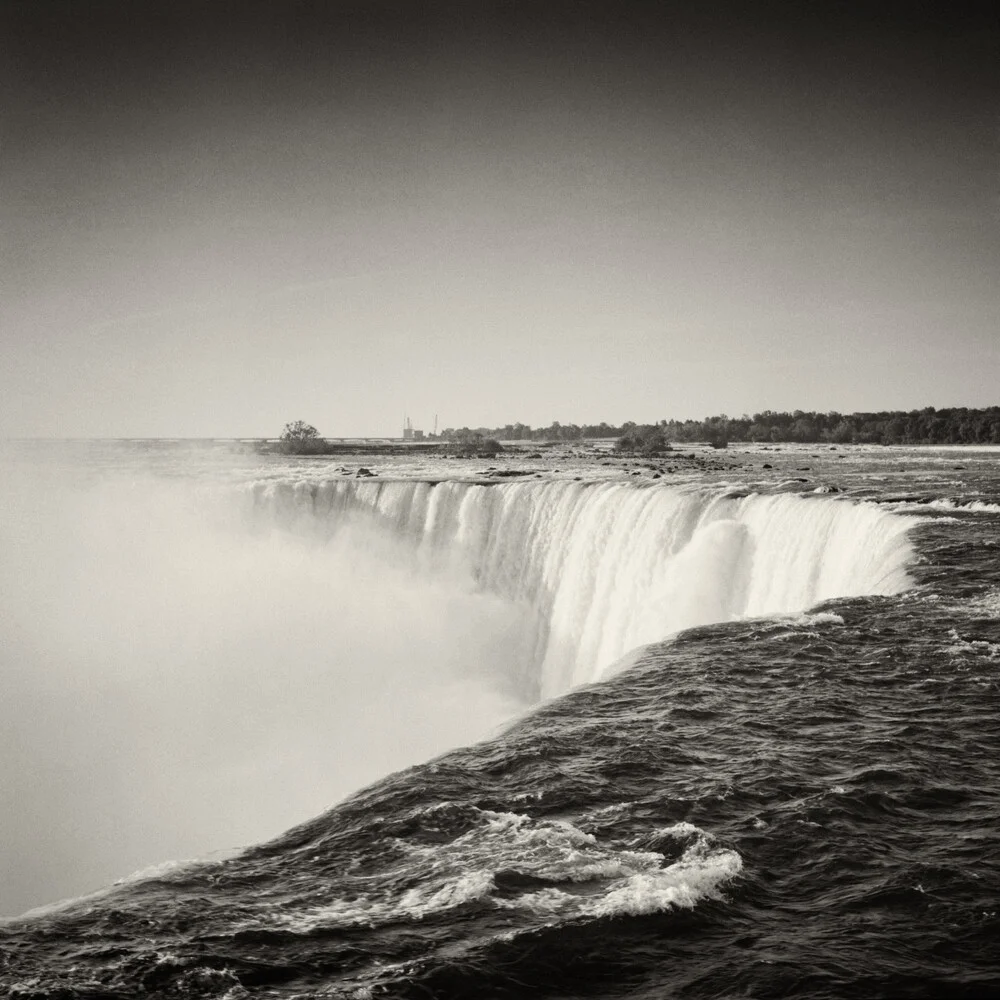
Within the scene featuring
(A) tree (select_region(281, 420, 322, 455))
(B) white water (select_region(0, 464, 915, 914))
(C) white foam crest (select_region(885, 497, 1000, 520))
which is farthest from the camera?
(A) tree (select_region(281, 420, 322, 455))

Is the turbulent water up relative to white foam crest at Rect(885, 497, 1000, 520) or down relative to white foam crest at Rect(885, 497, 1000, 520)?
down

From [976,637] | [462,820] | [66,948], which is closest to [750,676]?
[976,637]

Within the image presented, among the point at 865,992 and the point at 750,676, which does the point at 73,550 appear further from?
the point at 865,992

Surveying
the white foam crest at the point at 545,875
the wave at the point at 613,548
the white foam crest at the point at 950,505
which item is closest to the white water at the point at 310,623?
the wave at the point at 613,548

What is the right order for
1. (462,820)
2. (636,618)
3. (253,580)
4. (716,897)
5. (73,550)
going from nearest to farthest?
(716,897)
(462,820)
(636,618)
(253,580)
(73,550)

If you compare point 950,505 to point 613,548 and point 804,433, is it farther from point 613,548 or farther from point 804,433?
point 804,433

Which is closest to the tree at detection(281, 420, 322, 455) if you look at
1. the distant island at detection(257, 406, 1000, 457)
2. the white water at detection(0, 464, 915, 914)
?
the distant island at detection(257, 406, 1000, 457)

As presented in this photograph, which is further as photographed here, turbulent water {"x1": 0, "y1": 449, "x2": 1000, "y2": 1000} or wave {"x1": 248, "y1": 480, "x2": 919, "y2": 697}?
wave {"x1": 248, "y1": 480, "x2": 919, "y2": 697}

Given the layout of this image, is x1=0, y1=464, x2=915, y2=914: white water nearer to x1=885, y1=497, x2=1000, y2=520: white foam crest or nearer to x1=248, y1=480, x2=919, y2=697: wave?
x1=248, y1=480, x2=919, y2=697: wave

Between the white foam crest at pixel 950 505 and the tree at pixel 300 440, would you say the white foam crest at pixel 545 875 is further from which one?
the tree at pixel 300 440

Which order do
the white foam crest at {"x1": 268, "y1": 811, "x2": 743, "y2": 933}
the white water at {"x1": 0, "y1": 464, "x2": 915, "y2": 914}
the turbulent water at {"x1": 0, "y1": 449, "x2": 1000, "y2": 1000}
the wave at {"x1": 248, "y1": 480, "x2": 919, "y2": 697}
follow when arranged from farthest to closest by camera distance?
the white water at {"x1": 0, "y1": 464, "x2": 915, "y2": 914} → the wave at {"x1": 248, "y1": 480, "x2": 919, "y2": 697} → the white foam crest at {"x1": 268, "y1": 811, "x2": 743, "y2": 933} → the turbulent water at {"x1": 0, "y1": 449, "x2": 1000, "y2": 1000}
